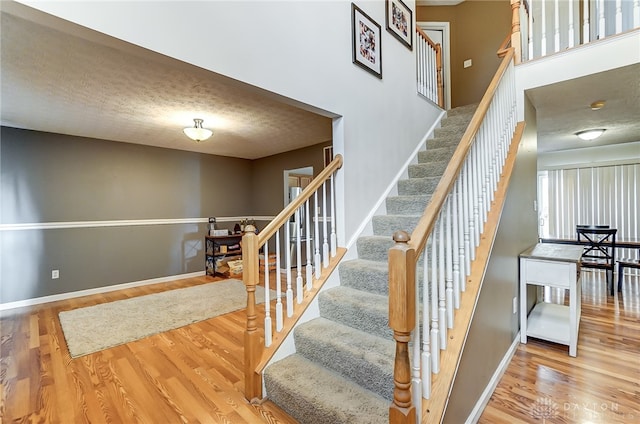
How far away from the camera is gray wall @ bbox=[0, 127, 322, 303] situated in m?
3.65

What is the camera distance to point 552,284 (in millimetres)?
2342

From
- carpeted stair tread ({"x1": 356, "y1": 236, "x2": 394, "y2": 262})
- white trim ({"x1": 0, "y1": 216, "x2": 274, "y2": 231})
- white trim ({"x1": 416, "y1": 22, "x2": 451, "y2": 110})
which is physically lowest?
carpeted stair tread ({"x1": 356, "y1": 236, "x2": 394, "y2": 262})

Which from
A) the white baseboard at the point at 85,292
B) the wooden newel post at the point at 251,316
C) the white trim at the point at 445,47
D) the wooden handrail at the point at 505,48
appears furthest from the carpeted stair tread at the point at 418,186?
the white baseboard at the point at 85,292

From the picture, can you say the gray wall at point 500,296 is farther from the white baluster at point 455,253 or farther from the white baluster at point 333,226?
the white baluster at point 333,226

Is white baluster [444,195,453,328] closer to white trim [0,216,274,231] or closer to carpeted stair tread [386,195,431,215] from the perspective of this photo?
carpeted stair tread [386,195,431,215]

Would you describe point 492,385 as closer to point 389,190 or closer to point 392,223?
point 392,223

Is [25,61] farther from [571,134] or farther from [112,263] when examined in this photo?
[571,134]

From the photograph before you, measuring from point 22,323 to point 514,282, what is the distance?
16.5ft

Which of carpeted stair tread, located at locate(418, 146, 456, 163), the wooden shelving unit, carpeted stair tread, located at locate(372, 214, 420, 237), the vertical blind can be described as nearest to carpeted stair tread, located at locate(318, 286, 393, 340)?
carpeted stair tread, located at locate(372, 214, 420, 237)

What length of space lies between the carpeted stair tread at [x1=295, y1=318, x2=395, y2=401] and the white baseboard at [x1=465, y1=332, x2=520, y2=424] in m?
0.53

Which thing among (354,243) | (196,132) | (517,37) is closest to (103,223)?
(196,132)

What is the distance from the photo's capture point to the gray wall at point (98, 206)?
3646 mm

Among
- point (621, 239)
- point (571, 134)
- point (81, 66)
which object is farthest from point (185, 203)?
point (621, 239)

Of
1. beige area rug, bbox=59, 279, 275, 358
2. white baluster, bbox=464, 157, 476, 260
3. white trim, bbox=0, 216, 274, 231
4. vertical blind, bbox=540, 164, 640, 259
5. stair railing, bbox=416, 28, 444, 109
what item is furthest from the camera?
vertical blind, bbox=540, 164, 640, 259
